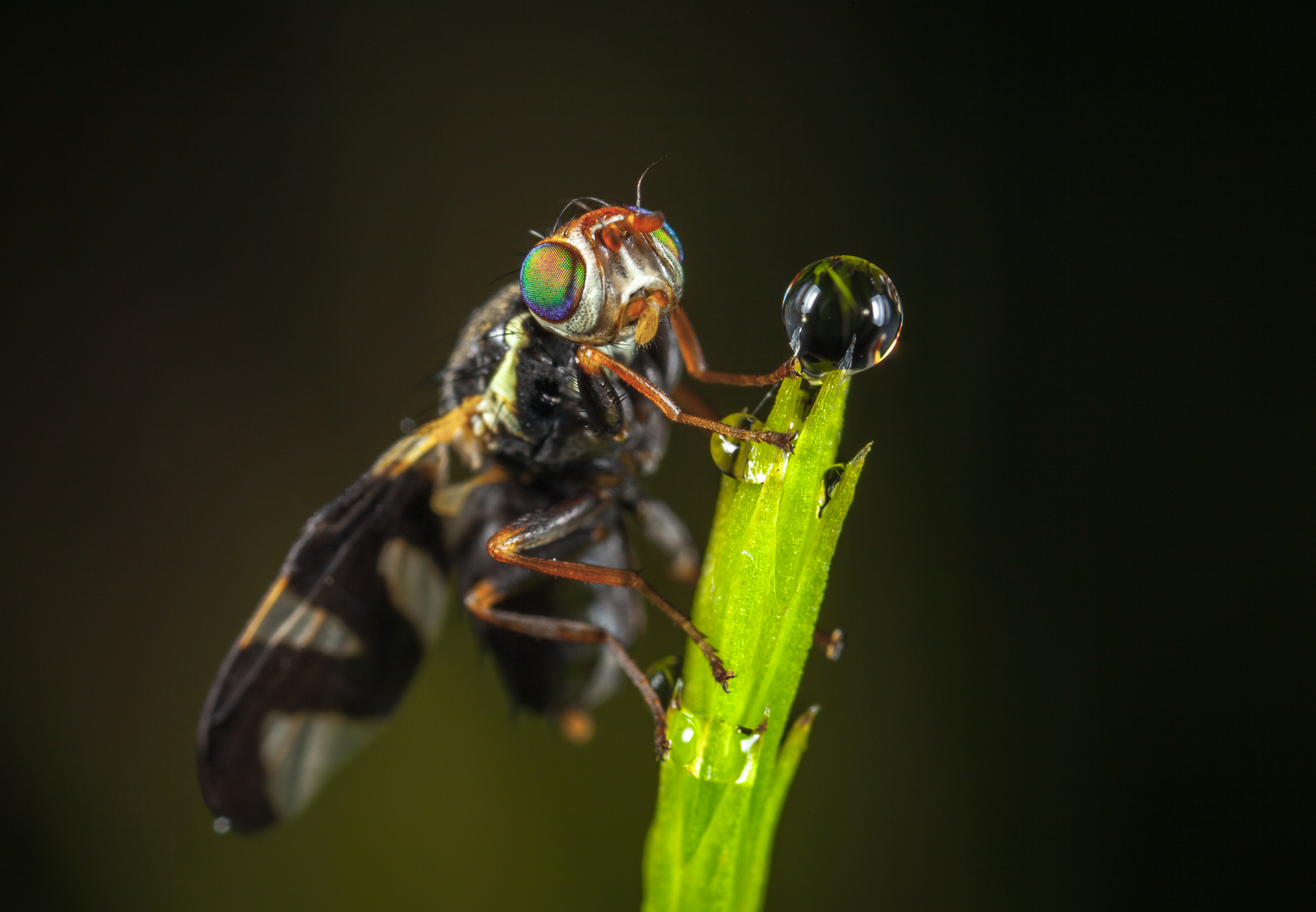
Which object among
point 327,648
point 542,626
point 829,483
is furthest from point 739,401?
point 829,483

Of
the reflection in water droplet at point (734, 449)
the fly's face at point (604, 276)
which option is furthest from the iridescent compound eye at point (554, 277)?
the reflection in water droplet at point (734, 449)

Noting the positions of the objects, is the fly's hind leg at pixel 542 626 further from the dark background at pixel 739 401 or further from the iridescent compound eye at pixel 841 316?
the iridescent compound eye at pixel 841 316

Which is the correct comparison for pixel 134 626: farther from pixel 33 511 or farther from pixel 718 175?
pixel 718 175

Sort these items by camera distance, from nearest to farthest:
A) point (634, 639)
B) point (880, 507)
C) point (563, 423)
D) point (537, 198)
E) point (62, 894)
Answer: point (563, 423)
point (634, 639)
point (62, 894)
point (880, 507)
point (537, 198)

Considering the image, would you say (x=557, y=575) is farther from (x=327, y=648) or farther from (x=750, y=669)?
(x=750, y=669)

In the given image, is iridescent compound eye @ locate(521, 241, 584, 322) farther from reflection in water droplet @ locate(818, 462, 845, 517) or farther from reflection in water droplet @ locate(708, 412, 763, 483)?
reflection in water droplet @ locate(818, 462, 845, 517)

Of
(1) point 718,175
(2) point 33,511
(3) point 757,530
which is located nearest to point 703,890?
(3) point 757,530

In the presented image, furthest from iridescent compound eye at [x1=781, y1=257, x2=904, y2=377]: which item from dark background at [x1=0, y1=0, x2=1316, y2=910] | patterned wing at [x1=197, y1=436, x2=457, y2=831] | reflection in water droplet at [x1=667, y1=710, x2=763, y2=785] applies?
dark background at [x1=0, y1=0, x2=1316, y2=910]
